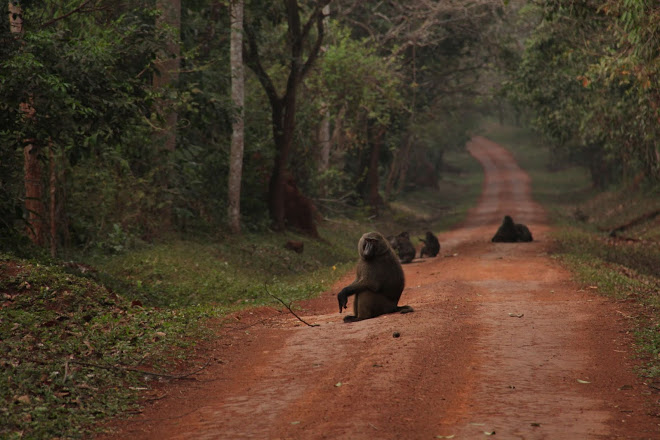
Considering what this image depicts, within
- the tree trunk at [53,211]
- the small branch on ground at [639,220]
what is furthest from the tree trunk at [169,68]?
the small branch on ground at [639,220]

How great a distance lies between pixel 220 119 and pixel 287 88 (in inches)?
106

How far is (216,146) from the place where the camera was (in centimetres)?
2192

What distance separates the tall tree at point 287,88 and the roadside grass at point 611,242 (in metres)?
7.96

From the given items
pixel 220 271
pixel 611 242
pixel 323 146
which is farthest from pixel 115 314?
pixel 323 146

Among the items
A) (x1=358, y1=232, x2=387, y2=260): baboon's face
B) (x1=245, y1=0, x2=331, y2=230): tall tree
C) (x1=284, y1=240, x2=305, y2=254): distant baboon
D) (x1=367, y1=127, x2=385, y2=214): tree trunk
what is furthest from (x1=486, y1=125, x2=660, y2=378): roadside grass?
(x1=245, y1=0, x2=331, y2=230): tall tree

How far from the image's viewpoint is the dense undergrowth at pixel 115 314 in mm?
6805

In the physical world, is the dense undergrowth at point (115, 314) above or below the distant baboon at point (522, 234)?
above

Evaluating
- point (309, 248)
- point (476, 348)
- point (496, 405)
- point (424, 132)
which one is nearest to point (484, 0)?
point (424, 132)

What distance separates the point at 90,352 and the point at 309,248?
46.5 feet

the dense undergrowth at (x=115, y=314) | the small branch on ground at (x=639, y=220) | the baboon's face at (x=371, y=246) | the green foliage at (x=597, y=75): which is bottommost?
the small branch on ground at (x=639, y=220)

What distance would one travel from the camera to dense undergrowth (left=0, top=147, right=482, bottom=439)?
6805 mm

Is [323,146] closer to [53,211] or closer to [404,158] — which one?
[404,158]

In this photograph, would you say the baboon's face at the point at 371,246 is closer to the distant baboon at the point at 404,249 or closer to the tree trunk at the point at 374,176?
the distant baboon at the point at 404,249

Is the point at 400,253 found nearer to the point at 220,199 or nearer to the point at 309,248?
the point at 309,248
